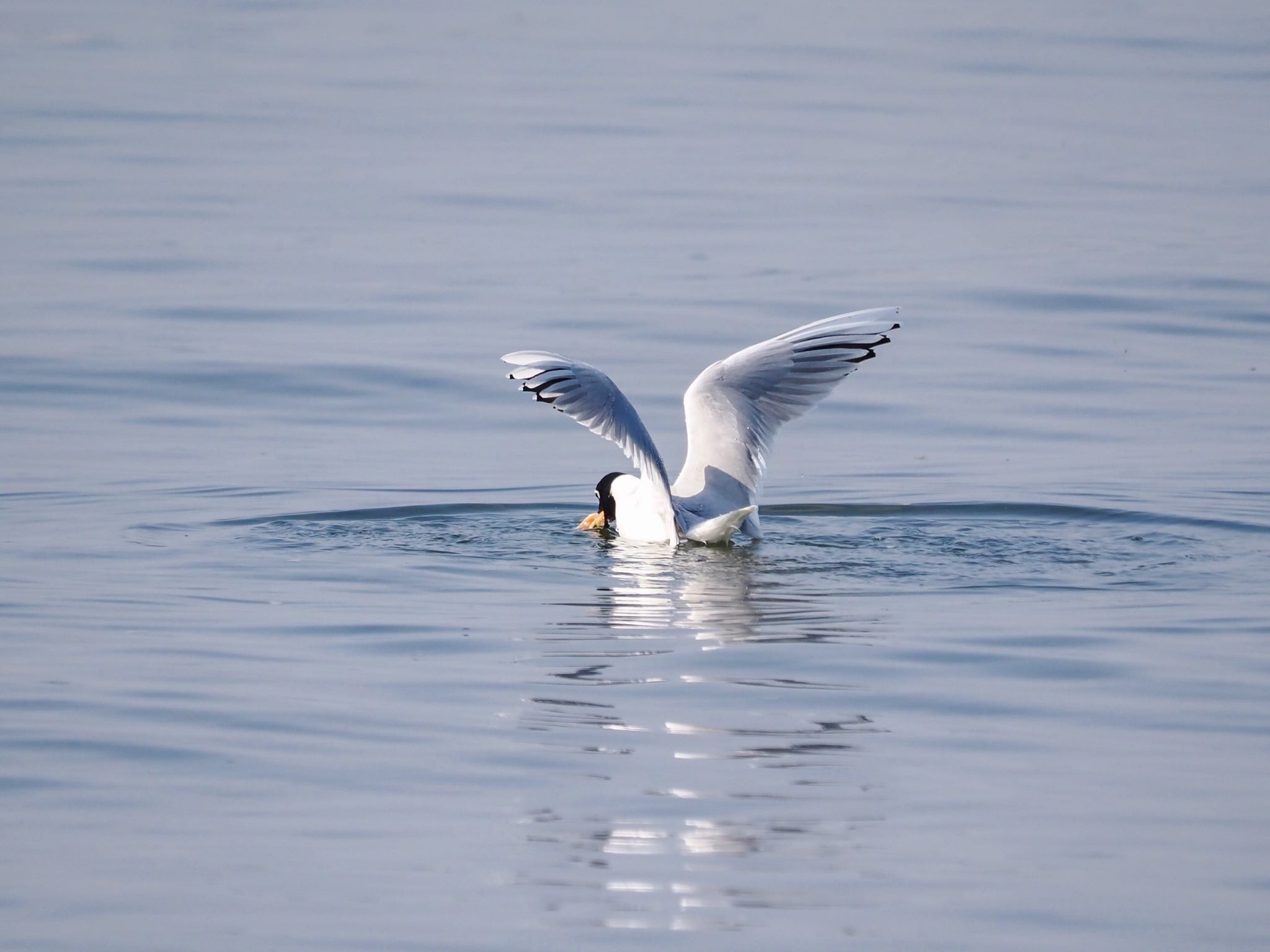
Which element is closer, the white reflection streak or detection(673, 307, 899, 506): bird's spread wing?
the white reflection streak

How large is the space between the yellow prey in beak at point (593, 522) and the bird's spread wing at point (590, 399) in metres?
0.76

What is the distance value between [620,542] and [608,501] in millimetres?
459

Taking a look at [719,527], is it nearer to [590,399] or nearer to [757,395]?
[590,399]

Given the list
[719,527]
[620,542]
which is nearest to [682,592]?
[719,527]

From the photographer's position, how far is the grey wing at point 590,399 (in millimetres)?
9234

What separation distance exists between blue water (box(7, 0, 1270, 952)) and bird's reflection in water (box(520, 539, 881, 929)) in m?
0.02

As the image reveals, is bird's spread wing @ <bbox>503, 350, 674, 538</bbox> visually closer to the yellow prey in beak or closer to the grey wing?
the grey wing

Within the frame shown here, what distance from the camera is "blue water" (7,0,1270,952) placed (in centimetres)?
527

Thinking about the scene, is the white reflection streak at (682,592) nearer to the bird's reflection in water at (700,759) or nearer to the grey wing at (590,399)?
the bird's reflection in water at (700,759)

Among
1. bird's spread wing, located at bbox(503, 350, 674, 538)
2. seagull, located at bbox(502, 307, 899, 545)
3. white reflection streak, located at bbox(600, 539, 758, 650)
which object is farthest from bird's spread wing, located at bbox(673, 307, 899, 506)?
bird's spread wing, located at bbox(503, 350, 674, 538)

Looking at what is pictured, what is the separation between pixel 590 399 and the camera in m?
9.26

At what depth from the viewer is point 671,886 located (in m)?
5.13

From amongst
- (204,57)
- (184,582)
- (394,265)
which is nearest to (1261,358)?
(394,265)

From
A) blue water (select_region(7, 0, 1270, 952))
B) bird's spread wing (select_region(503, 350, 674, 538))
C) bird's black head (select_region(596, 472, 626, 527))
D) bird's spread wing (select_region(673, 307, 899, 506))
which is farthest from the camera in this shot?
bird's black head (select_region(596, 472, 626, 527))
